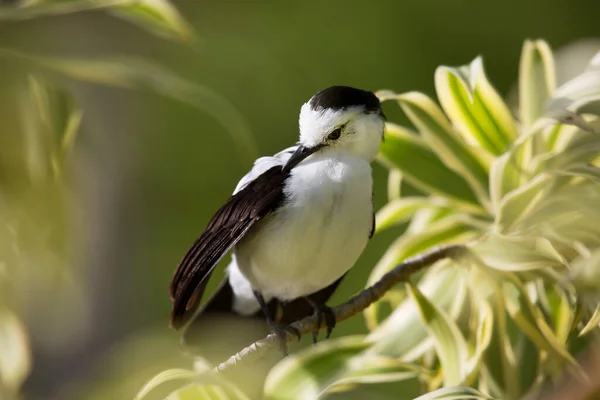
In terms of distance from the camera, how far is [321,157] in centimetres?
67

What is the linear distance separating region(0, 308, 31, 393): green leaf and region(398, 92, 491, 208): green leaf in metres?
0.42

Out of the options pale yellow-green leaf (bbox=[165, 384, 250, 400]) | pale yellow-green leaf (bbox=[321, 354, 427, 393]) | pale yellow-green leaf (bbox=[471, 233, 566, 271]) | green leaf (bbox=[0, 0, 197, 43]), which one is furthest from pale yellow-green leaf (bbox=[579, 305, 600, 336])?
green leaf (bbox=[0, 0, 197, 43])

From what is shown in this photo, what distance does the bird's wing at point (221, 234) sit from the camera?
63cm

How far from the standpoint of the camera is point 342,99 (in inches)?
25.4

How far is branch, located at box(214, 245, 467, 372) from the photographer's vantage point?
0.65 metres

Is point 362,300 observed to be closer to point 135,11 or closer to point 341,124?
point 341,124

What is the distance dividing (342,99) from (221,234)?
0.46 ft

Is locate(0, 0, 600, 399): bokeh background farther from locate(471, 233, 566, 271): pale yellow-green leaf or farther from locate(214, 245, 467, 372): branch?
locate(471, 233, 566, 271): pale yellow-green leaf

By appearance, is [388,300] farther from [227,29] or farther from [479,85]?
[227,29]

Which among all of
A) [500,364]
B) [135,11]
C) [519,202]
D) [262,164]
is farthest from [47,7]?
[500,364]

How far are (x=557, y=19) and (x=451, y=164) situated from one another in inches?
30.4

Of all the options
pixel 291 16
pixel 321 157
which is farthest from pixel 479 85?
pixel 291 16

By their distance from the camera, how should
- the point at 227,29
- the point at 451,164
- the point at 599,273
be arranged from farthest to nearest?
the point at 227,29 < the point at 451,164 < the point at 599,273

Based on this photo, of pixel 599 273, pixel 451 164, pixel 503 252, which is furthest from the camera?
pixel 451 164
